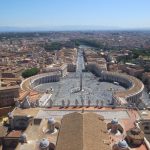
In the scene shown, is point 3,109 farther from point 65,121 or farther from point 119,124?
point 119,124

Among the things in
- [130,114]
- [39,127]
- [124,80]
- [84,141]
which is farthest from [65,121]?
[124,80]

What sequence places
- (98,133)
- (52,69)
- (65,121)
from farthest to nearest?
1. (52,69)
2. (65,121)
3. (98,133)

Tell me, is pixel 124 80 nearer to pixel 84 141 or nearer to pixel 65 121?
pixel 65 121

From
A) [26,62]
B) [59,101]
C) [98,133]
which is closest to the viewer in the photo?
[98,133]

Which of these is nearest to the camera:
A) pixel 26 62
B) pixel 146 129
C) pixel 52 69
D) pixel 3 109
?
pixel 146 129

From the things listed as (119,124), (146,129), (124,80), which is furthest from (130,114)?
(124,80)

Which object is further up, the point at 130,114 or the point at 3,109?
the point at 130,114

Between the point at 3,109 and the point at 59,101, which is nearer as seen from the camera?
the point at 3,109

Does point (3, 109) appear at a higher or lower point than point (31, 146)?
lower

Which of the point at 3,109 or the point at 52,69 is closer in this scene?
the point at 3,109
